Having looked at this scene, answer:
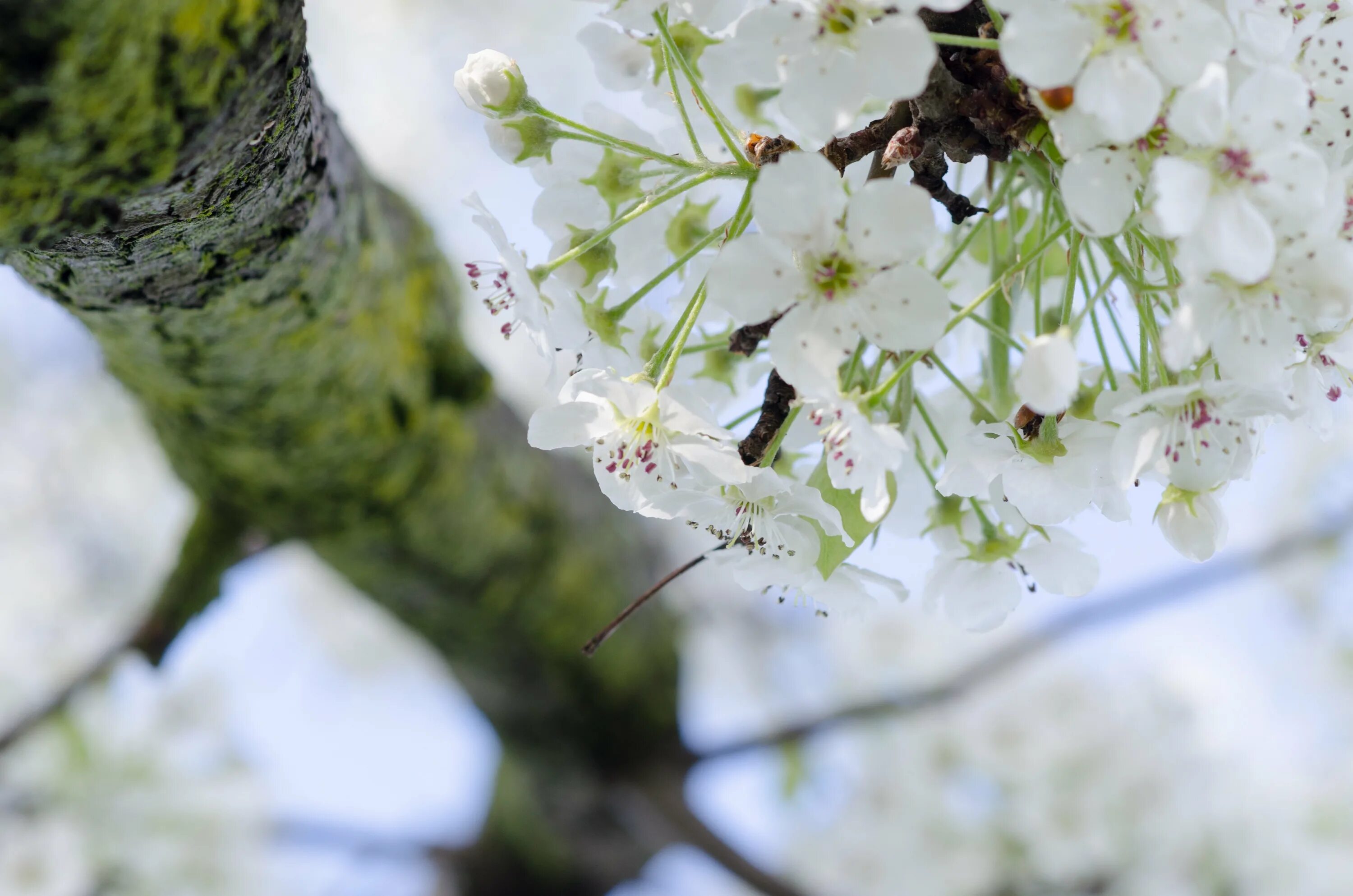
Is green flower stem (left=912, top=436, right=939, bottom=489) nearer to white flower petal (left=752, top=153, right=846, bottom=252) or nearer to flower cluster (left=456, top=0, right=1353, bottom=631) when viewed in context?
flower cluster (left=456, top=0, right=1353, bottom=631)

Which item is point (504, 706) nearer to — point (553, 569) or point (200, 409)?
point (553, 569)

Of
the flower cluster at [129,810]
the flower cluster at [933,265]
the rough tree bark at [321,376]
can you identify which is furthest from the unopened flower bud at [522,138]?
the flower cluster at [129,810]

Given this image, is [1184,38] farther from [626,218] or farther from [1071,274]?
[626,218]

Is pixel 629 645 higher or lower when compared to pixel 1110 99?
lower

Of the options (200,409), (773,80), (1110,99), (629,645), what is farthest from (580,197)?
(629,645)

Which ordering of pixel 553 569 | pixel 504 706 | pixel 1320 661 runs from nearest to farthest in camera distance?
1. pixel 553 569
2. pixel 504 706
3. pixel 1320 661

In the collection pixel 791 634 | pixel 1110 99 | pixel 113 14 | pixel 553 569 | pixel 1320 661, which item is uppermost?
pixel 113 14
